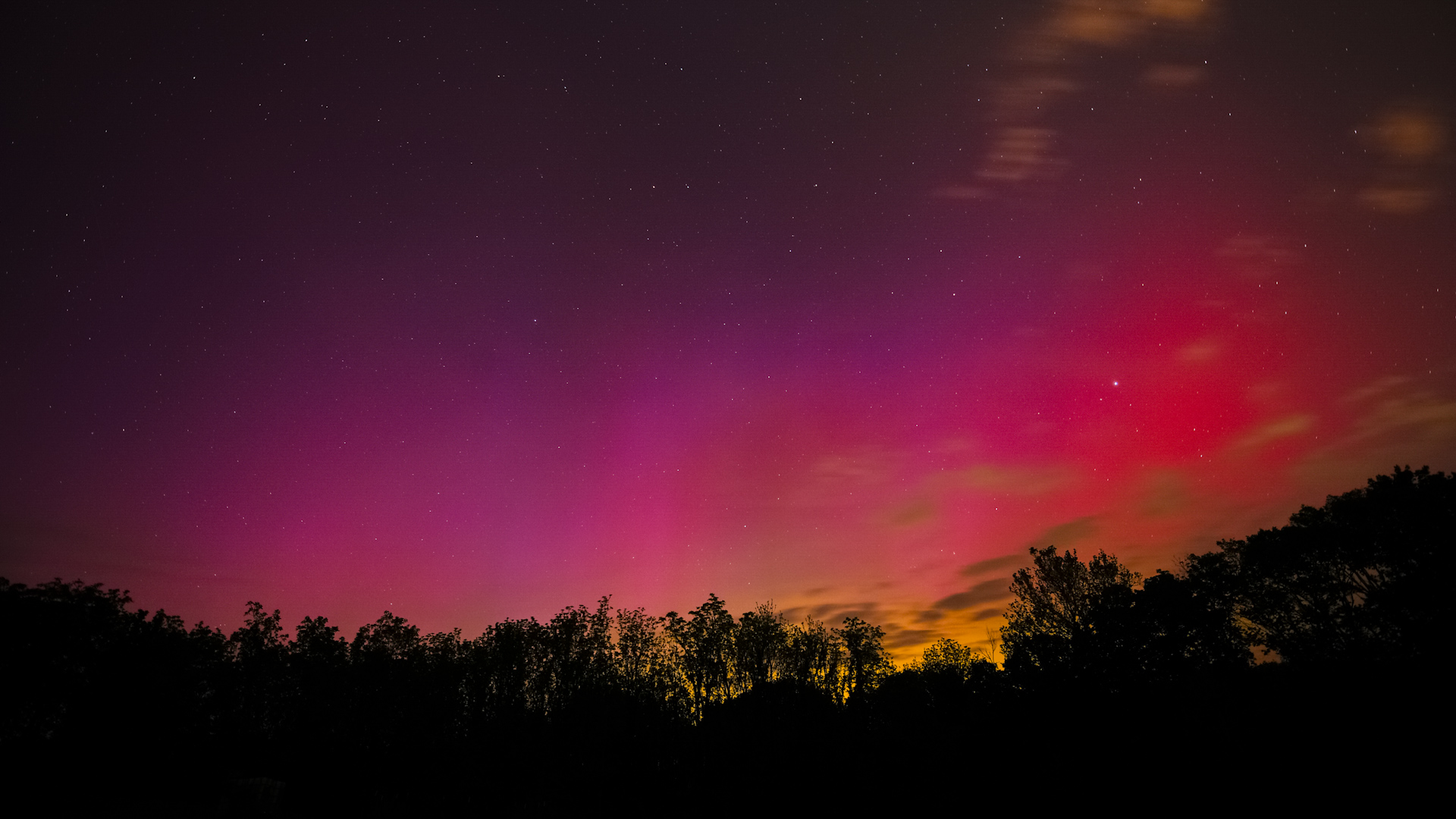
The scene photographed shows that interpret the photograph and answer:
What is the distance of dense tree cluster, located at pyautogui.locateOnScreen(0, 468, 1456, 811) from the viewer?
138ft

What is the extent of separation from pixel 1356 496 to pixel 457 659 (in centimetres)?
9478

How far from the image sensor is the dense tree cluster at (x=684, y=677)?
42156 millimetres

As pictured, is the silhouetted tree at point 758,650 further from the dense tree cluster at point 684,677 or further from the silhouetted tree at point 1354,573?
the silhouetted tree at point 1354,573

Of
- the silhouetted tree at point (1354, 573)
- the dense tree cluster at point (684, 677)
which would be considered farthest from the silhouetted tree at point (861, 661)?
the silhouetted tree at point (1354, 573)

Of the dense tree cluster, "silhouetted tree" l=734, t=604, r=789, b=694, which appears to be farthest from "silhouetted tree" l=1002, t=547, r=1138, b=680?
"silhouetted tree" l=734, t=604, r=789, b=694

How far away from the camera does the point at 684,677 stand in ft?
235

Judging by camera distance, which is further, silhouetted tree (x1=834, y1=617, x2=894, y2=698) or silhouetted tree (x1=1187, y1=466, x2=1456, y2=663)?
silhouetted tree (x1=834, y1=617, x2=894, y2=698)

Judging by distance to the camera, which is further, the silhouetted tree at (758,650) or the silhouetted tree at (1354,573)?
the silhouetted tree at (758,650)

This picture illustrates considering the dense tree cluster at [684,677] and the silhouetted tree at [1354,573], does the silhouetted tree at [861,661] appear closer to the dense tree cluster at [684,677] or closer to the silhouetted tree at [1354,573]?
the dense tree cluster at [684,677]

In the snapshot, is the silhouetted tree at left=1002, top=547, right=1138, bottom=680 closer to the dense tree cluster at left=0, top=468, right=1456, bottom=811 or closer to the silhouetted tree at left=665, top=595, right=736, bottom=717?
the dense tree cluster at left=0, top=468, right=1456, bottom=811

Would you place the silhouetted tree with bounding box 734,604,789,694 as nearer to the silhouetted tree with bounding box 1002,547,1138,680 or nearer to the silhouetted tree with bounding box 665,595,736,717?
the silhouetted tree with bounding box 665,595,736,717

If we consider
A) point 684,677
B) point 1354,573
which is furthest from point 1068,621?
point 684,677

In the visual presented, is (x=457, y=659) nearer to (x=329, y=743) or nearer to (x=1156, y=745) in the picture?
(x=329, y=743)

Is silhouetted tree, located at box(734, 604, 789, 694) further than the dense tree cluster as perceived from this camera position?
Yes
